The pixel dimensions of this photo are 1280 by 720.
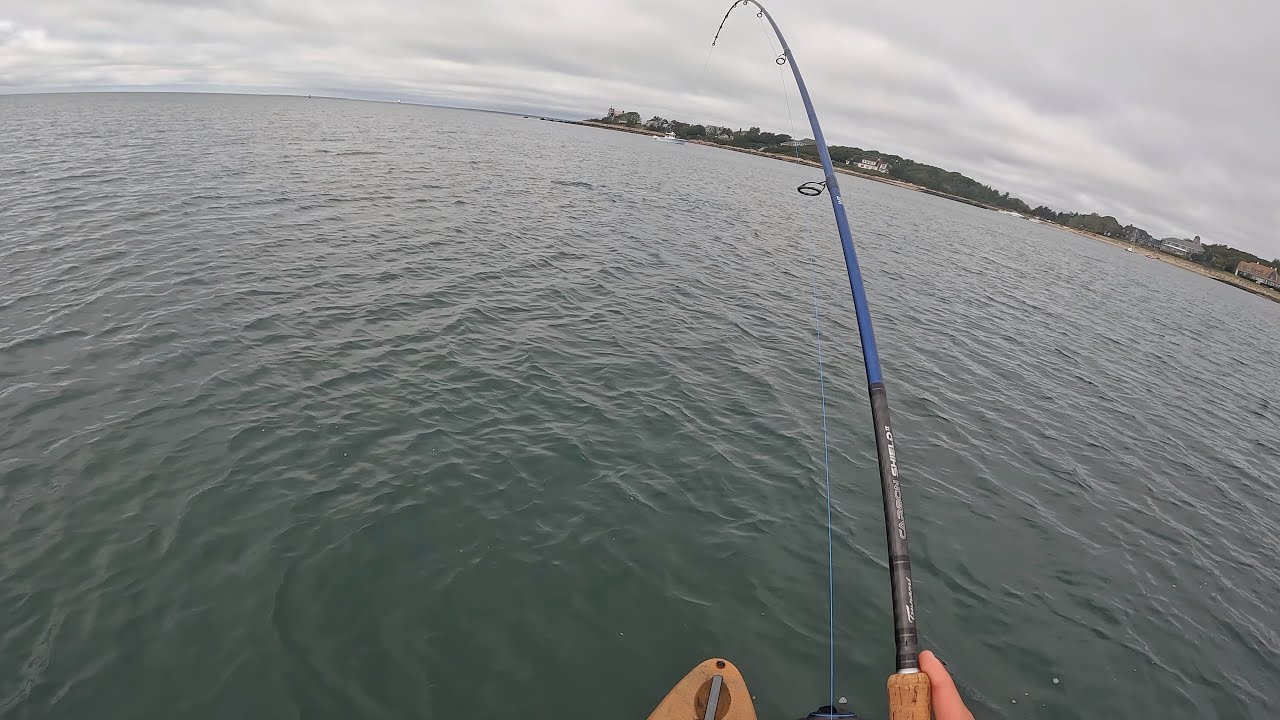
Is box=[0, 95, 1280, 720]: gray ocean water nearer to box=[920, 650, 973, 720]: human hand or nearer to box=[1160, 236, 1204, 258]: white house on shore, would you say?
box=[920, 650, 973, 720]: human hand

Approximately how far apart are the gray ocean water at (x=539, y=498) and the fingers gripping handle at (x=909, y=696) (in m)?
2.90

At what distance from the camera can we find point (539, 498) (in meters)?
8.53

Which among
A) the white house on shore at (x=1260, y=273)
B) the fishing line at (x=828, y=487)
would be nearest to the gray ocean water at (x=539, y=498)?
the fishing line at (x=828, y=487)

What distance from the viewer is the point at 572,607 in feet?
22.2

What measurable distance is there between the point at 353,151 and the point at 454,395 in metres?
49.4

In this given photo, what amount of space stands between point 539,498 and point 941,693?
6.30 meters

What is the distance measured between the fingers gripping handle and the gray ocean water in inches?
114

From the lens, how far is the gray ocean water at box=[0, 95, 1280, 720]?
6027 millimetres

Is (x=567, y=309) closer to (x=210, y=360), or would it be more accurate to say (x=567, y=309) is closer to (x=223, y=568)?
(x=210, y=360)

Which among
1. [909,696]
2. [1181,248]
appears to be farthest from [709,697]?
[1181,248]

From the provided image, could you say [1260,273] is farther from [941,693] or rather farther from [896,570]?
[941,693]

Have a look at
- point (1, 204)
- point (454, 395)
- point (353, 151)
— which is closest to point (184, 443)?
point (454, 395)

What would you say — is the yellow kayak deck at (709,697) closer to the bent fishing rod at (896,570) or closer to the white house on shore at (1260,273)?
the bent fishing rod at (896,570)

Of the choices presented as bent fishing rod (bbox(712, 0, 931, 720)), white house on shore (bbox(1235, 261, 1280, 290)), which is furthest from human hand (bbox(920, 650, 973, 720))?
white house on shore (bbox(1235, 261, 1280, 290))
